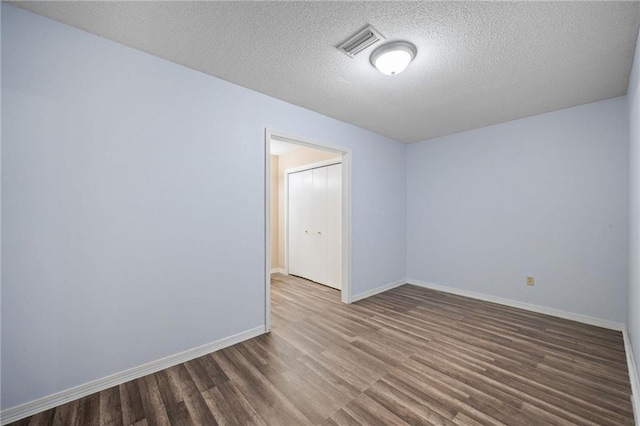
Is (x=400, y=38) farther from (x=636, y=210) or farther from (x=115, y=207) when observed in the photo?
(x=115, y=207)

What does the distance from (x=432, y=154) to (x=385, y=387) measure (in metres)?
3.60

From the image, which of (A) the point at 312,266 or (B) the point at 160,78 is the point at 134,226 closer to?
(B) the point at 160,78

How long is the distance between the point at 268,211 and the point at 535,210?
3.33 m

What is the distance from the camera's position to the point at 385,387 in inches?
72.6

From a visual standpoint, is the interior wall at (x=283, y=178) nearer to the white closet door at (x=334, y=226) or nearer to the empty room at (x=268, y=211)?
the white closet door at (x=334, y=226)

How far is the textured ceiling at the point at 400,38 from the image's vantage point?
1576mm

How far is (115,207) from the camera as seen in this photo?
1869 millimetres

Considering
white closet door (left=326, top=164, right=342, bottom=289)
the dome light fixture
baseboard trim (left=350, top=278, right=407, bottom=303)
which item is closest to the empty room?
the dome light fixture

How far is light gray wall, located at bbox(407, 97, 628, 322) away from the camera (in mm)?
2789

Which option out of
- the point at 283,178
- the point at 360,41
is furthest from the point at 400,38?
the point at 283,178

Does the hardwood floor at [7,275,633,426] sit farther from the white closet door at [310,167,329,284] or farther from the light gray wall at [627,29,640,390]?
the white closet door at [310,167,329,284]

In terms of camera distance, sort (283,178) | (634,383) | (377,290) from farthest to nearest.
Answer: (283,178) → (377,290) → (634,383)

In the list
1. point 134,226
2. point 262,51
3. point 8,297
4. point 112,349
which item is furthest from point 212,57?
point 112,349

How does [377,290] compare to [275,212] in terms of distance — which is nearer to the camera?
[377,290]
